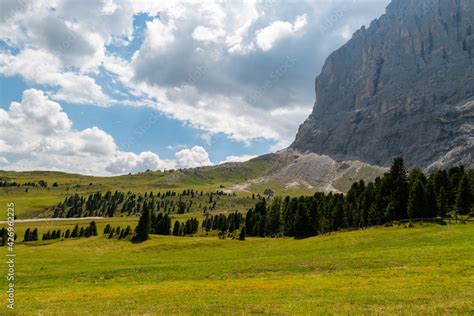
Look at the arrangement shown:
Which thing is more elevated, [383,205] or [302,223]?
[383,205]

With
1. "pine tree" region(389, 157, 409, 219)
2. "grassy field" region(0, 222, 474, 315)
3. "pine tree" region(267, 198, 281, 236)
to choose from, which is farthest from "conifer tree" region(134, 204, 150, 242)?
"pine tree" region(389, 157, 409, 219)

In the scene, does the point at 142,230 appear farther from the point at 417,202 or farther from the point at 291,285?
the point at 291,285

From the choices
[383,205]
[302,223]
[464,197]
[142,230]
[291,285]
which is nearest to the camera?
[291,285]

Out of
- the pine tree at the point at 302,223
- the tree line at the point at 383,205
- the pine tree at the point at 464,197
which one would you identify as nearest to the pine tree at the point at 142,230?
the tree line at the point at 383,205

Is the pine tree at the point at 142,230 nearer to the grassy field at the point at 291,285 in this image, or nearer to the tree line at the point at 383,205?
the grassy field at the point at 291,285

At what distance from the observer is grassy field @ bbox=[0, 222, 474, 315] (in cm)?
2248

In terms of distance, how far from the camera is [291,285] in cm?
3197

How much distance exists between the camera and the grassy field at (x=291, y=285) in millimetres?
22484

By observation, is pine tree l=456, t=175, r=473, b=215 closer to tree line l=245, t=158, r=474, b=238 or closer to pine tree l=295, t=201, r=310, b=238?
tree line l=245, t=158, r=474, b=238

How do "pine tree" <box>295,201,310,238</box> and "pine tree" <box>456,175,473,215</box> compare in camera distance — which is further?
"pine tree" <box>295,201,310,238</box>

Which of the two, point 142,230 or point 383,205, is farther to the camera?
point 142,230

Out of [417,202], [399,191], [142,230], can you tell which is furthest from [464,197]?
[142,230]

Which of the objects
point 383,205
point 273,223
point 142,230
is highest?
point 383,205

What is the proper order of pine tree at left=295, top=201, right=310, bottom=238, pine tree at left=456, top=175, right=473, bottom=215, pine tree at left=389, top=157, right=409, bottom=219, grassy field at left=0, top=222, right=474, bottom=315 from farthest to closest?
1. pine tree at left=295, top=201, right=310, bottom=238
2. pine tree at left=389, top=157, right=409, bottom=219
3. pine tree at left=456, top=175, right=473, bottom=215
4. grassy field at left=0, top=222, right=474, bottom=315
